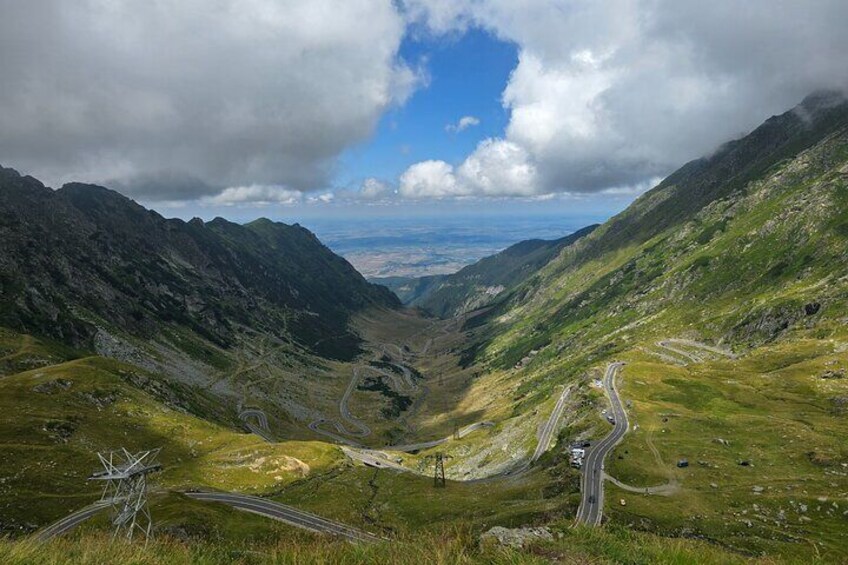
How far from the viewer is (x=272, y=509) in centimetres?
9006

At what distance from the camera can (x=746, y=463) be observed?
88.3 meters

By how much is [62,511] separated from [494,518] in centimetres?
6823

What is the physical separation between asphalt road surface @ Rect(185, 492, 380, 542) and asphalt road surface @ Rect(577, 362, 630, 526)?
38.8 m

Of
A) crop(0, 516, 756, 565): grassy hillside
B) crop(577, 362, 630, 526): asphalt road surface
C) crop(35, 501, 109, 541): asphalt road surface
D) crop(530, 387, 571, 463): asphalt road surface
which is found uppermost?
crop(0, 516, 756, 565): grassy hillside

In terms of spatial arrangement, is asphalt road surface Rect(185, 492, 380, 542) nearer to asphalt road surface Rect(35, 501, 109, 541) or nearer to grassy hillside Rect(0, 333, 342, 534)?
grassy hillside Rect(0, 333, 342, 534)

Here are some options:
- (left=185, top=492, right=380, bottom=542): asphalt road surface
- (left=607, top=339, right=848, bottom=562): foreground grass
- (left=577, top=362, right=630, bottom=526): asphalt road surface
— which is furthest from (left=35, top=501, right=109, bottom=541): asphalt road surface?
(left=607, top=339, right=848, bottom=562): foreground grass

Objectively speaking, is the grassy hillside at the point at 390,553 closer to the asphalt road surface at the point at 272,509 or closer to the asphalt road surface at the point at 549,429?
the asphalt road surface at the point at 272,509

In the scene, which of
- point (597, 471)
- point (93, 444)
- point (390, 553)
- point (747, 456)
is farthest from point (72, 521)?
point (747, 456)

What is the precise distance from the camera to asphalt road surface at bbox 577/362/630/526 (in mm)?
76188

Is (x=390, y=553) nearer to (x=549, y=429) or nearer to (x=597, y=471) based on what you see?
(x=597, y=471)

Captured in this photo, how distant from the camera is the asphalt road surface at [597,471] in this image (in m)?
76.2

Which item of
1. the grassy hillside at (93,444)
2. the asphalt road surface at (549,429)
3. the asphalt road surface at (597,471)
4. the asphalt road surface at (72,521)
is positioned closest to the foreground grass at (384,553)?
the asphalt road surface at (597,471)

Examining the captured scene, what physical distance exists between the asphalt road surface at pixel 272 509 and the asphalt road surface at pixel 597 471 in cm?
3876

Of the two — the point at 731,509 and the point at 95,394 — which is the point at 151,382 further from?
the point at 731,509
